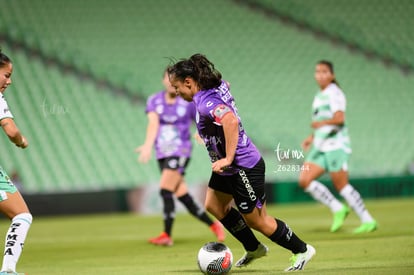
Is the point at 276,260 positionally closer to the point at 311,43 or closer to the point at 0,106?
the point at 0,106

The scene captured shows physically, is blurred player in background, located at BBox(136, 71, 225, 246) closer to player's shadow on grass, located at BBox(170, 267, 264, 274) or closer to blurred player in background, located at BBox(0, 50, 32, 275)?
player's shadow on grass, located at BBox(170, 267, 264, 274)

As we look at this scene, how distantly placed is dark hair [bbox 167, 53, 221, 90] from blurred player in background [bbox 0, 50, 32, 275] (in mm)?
1305

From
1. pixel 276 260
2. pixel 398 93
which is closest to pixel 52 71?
pixel 398 93

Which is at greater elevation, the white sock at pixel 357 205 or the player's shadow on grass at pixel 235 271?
the player's shadow on grass at pixel 235 271

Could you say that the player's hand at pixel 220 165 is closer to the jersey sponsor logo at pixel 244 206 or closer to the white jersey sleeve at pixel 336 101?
the jersey sponsor logo at pixel 244 206

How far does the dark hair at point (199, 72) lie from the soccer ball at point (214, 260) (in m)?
1.32

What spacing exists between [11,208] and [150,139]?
144 inches

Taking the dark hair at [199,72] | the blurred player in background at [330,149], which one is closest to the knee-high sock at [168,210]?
the blurred player in background at [330,149]

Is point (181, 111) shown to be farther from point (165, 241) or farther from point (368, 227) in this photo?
point (368, 227)

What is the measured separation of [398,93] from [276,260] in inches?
346

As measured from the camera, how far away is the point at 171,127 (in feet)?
31.8

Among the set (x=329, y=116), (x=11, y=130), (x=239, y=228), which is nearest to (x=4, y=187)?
(x=11, y=130)

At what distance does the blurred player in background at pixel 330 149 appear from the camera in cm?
990

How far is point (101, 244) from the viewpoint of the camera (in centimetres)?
999
